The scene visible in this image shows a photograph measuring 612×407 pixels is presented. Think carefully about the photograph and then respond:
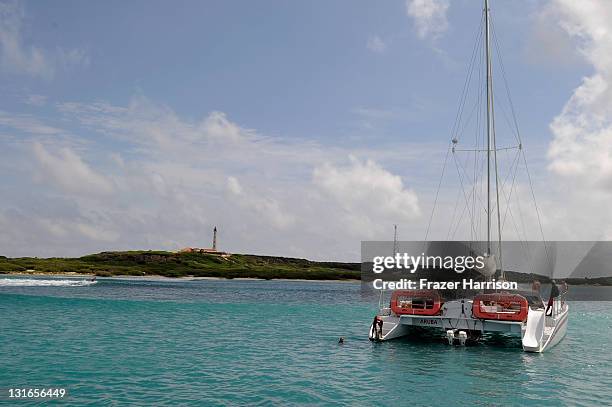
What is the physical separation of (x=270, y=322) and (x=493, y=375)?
25280 millimetres

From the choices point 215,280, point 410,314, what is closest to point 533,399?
point 410,314

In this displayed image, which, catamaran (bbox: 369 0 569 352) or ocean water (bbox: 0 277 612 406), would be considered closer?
ocean water (bbox: 0 277 612 406)

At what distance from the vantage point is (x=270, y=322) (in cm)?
4581

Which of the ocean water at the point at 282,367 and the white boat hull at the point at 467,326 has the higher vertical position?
the white boat hull at the point at 467,326

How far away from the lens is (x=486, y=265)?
3497 cm

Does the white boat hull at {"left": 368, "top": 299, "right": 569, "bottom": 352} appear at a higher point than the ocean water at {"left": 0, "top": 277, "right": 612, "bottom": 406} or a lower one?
higher

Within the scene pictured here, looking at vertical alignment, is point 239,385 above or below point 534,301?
below

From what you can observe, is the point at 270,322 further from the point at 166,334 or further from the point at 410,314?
the point at 410,314

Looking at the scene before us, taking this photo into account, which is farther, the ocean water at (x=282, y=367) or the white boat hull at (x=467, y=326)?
the white boat hull at (x=467, y=326)

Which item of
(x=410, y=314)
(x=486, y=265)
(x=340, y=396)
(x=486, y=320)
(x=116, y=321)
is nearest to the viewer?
(x=340, y=396)

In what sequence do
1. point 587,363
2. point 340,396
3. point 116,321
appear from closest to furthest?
point 340,396
point 587,363
point 116,321

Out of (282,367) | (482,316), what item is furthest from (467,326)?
(282,367)

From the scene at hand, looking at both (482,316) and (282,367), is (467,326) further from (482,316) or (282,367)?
(282,367)

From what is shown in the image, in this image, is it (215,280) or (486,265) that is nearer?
(486,265)
